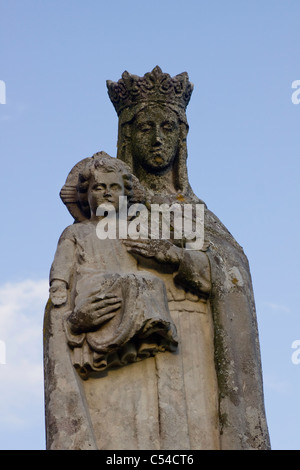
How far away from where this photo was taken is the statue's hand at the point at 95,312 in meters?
12.9

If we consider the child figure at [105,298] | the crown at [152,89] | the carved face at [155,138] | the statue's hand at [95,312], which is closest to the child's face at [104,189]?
the child figure at [105,298]

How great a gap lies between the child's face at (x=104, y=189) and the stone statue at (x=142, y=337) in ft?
0.03

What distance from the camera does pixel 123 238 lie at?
1373cm

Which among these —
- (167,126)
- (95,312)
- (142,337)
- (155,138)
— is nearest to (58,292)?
(95,312)

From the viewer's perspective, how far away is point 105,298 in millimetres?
12922

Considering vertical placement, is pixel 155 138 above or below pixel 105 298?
above

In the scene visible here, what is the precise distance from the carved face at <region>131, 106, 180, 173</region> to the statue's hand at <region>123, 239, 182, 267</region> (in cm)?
138

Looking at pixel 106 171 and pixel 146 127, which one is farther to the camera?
Answer: pixel 146 127

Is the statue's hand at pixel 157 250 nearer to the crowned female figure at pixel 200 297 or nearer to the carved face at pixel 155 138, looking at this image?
the crowned female figure at pixel 200 297

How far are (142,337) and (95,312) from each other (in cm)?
51

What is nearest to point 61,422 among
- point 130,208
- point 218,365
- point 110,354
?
point 110,354

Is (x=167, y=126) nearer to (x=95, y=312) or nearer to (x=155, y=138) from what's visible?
(x=155, y=138)

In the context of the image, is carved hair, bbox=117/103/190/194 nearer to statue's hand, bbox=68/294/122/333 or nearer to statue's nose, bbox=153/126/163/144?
statue's nose, bbox=153/126/163/144
